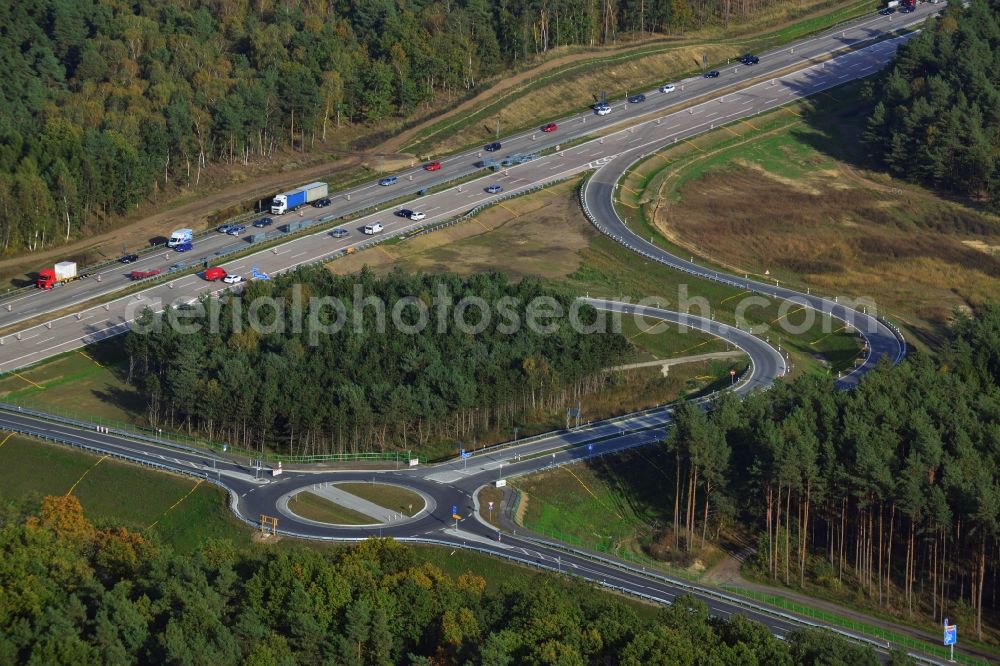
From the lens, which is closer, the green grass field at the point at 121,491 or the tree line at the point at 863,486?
the tree line at the point at 863,486

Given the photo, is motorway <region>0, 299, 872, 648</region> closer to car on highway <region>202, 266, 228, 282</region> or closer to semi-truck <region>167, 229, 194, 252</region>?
car on highway <region>202, 266, 228, 282</region>

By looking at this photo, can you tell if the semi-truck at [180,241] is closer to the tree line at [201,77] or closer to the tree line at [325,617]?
the tree line at [201,77]

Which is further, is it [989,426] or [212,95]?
[212,95]

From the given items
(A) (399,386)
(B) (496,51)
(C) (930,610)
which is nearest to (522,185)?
(B) (496,51)

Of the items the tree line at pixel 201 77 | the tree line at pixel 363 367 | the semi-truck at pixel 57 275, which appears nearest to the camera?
the tree line at pixel 363 367

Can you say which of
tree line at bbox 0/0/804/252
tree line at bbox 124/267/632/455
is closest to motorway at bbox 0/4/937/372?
tree line at bbox 0/0/804/252

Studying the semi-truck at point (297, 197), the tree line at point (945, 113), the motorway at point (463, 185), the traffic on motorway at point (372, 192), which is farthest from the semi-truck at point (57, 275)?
the tree line at point (945, 113)

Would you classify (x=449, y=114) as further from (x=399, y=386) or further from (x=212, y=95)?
(x=399, y=386)
